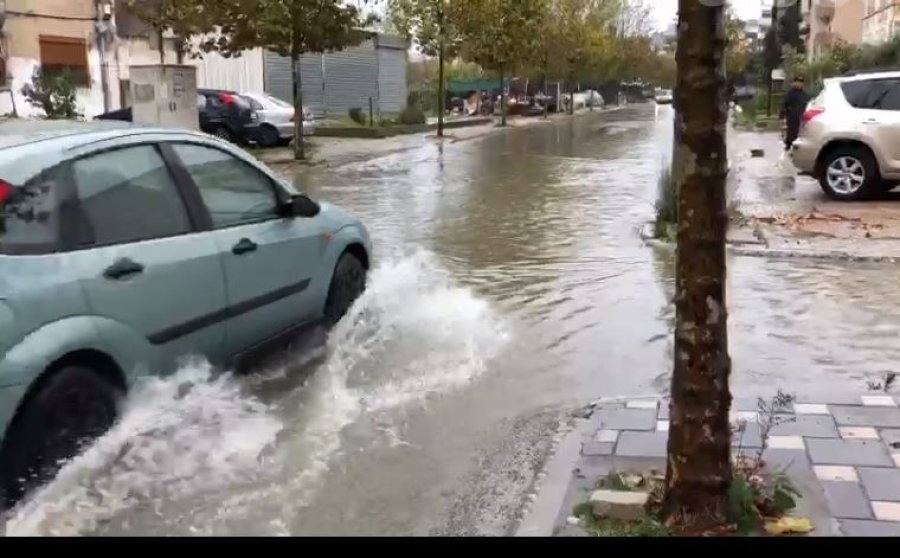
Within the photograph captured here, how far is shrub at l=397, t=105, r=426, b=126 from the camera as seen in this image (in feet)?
110

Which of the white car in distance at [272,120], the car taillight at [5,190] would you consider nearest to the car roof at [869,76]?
the car taillight at [5,190]

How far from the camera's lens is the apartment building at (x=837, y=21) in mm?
48906

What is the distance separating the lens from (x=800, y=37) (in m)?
59.6

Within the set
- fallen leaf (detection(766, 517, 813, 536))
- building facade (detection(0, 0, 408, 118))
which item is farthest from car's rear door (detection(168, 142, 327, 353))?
building facade (detection(0, 0, 408, 118))

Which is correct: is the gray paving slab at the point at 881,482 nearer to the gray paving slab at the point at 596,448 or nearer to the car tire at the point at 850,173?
the gray paving slab at the point at 596,448

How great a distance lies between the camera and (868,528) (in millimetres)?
3756

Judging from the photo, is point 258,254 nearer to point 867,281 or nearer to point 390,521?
point 390,521

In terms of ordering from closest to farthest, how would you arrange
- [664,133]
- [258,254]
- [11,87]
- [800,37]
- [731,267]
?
[258,254]
[731,267]
[11,87]
[664,133]
[800,37]

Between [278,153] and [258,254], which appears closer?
[258,254]

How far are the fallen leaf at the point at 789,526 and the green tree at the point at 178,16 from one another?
62.1 feet

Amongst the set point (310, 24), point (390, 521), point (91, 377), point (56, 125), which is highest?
point (310, 24)

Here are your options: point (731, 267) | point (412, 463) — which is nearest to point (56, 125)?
point (412, 463)
